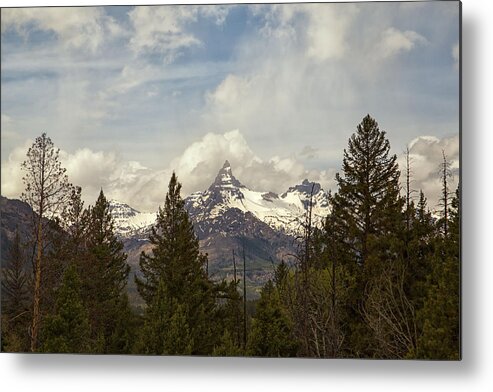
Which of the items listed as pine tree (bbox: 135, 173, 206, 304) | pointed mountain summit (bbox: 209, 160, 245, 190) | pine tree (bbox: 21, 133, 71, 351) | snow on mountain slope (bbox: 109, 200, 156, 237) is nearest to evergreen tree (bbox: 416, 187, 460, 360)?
pointed mountain summit (bbox: 209, 160, 245, 190)

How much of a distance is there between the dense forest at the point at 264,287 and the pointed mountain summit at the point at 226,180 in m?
0.25

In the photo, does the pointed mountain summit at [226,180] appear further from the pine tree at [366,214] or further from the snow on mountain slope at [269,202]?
the pine tree at [366,214]

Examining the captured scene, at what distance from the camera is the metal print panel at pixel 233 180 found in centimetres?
527

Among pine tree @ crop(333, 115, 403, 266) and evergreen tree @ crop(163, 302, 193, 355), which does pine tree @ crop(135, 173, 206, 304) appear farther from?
pine tree @ crop(333, 115, 403, 266)

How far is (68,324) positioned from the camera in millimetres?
5535

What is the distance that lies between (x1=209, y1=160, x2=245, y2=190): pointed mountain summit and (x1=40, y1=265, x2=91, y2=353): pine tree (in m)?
1.07

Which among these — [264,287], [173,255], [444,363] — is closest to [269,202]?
[264,287]

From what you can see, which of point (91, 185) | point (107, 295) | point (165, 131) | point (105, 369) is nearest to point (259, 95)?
point (165, 131)

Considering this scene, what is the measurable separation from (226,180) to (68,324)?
4.39 feet

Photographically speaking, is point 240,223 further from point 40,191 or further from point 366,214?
point 40,191

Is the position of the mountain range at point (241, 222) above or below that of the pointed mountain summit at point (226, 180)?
below

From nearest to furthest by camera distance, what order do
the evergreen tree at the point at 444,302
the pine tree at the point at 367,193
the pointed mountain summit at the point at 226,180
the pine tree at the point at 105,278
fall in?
1. the evergreen tree at the point at 444,302
2. the pine tree at the point at 367,193
3. the pointed mountain summit at the point at 226,180
4. the pine tree at the point at 105,278

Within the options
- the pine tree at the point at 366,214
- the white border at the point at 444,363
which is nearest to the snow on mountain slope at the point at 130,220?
the white border at the point at 444,363

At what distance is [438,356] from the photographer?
522 cm
